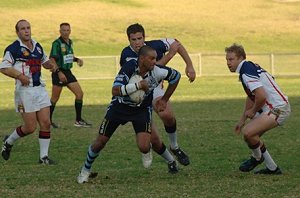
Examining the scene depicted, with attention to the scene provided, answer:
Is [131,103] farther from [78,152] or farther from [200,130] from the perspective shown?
[200,130]

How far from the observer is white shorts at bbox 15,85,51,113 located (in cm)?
1281

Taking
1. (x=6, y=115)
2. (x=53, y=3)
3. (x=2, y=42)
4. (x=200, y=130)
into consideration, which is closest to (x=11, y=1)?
(x=53, y=3)

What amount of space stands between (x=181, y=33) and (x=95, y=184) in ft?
168

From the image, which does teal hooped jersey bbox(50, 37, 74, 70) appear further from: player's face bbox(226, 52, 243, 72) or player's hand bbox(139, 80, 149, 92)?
player's hand bbox(139, 80, 149, 92)

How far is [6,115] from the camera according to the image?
22000 millimetres

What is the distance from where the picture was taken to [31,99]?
1281 cm

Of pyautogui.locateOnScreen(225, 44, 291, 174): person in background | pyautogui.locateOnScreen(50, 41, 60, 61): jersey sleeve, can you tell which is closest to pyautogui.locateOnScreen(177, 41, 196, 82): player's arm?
pyautogui.locateOnScreen(225, 44, 291, 174): person in background

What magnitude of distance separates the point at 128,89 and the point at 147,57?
45cm

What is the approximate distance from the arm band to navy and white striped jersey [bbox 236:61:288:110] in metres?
1.59

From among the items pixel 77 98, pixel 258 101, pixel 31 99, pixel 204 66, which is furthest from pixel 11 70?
pixel 204 66

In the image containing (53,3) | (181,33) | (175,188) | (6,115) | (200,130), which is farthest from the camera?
(53,3)

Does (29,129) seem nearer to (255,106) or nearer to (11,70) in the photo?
(11,70)

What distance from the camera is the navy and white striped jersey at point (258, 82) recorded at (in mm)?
10781

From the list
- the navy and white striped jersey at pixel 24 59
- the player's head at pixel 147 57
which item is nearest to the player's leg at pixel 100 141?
the player's head at pixel 147 57
